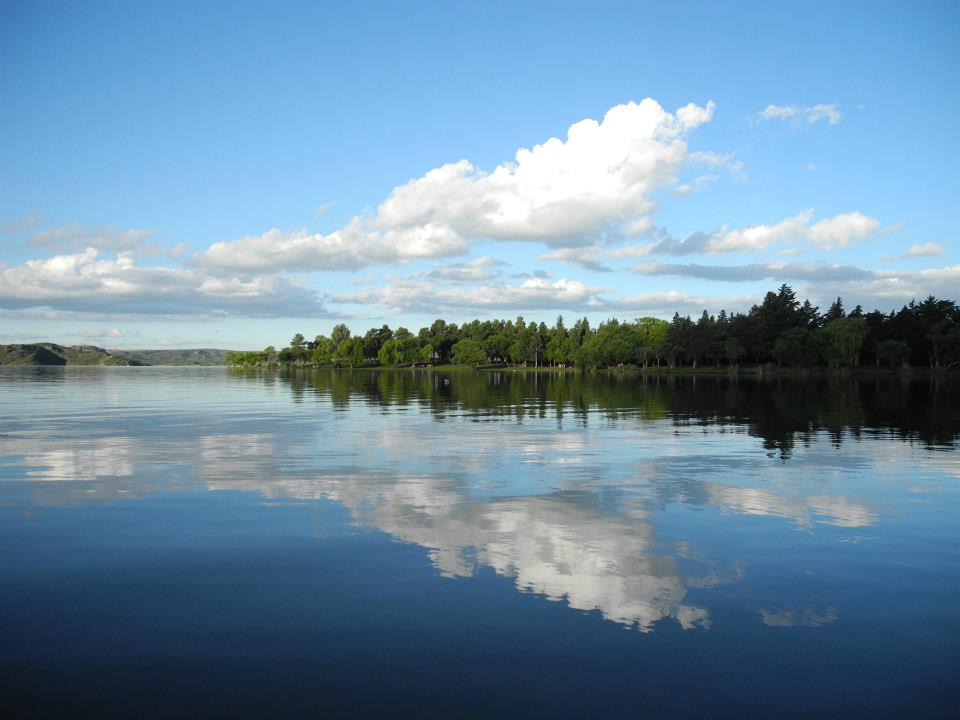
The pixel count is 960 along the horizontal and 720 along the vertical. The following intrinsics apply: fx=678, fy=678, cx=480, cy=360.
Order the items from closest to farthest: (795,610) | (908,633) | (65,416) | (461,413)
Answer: (908,633), (795,610), (65,416), (461,413)

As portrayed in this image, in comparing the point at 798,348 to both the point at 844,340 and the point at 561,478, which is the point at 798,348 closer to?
the point at 844,340

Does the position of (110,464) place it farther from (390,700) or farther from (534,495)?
(390,700)

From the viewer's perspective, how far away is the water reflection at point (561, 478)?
1256 cm

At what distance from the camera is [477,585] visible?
38.0 ft

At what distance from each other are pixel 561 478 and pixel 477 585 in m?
10.6

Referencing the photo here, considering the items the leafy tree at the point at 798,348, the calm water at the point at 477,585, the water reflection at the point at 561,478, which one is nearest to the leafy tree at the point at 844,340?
the leafy tree at the point at 798,348

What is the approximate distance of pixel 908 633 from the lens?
9977 millimetres

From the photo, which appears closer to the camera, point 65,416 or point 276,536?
point 276,536

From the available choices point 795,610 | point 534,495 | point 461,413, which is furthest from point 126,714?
point 461,413

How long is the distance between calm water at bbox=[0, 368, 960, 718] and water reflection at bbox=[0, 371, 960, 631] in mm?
117

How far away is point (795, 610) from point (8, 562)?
45.9ft

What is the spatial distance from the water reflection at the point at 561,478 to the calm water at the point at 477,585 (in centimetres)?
12

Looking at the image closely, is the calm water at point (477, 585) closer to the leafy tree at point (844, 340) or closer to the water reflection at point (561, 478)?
the water reflection at point (561, 478)

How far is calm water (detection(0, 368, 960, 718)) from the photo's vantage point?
8.22m
